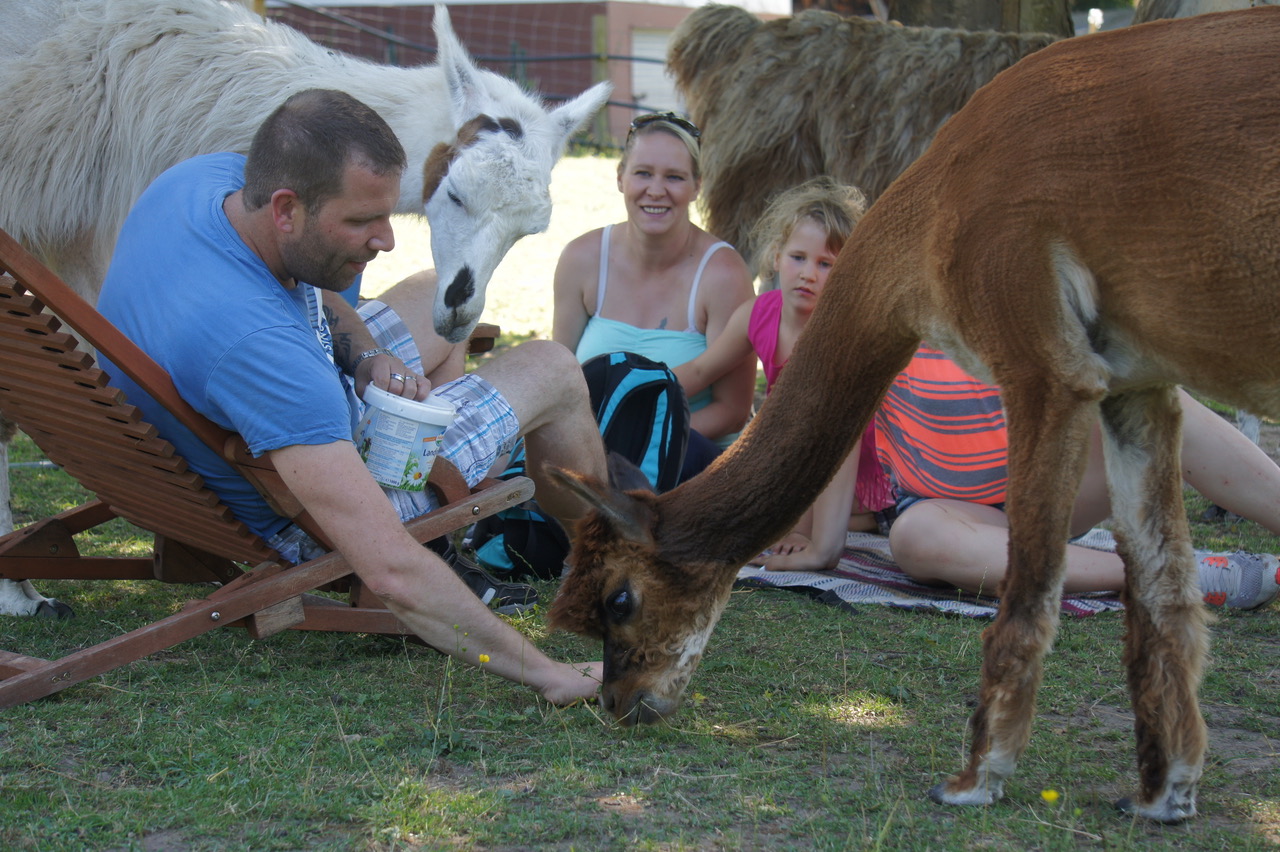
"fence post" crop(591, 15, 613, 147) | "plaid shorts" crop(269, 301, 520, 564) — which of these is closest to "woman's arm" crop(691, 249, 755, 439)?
"plaid shorts" crop(269, 301, 520, 564)

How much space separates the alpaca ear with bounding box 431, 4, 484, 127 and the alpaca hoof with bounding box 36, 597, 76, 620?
1.95 meters

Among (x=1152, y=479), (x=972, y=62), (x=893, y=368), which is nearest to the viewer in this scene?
(x=1152, y=479)

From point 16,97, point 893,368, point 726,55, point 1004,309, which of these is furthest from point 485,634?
point 726,55

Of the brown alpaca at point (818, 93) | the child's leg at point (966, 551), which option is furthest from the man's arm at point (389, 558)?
the brown alpaca at point (818, 93)

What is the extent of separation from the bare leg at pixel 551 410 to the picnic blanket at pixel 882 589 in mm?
598

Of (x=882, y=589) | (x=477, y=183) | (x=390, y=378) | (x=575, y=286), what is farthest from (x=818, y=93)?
(x=390, y=378)

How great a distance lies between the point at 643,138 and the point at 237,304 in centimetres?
258

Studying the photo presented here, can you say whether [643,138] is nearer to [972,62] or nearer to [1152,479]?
[972,62]

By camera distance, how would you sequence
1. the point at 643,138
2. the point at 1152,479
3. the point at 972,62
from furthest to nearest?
the point at 972,62 < the point at 643,138 < the point at 1152,479

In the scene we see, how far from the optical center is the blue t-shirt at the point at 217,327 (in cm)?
244

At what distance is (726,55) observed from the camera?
21.5 ft

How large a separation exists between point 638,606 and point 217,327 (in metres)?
1.12

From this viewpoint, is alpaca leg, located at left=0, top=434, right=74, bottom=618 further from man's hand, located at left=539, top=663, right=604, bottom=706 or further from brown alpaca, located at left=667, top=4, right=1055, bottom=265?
→ brown alpaca, located at left=667, top=4, right=1055, bottom=265

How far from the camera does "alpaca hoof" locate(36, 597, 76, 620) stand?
3383mm
